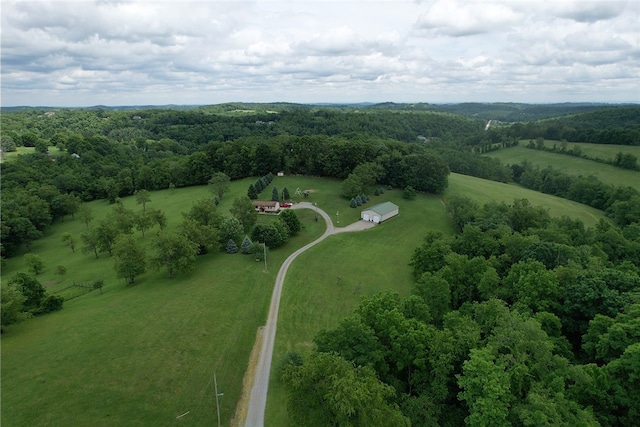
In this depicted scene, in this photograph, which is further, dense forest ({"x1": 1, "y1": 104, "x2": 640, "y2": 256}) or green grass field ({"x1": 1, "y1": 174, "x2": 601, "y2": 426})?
dense forest ({"x1": 1, "y1": 104, "x2": 640, "y2": 256})

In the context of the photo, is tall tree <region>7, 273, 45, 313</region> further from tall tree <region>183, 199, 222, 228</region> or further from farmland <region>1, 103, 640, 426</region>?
tall tree <region>183, 199, 222, 228</region>

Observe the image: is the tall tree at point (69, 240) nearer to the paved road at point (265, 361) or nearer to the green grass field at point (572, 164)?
the paved road at point (265, 361)

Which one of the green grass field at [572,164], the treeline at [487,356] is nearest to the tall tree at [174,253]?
the treeline at [487,356]

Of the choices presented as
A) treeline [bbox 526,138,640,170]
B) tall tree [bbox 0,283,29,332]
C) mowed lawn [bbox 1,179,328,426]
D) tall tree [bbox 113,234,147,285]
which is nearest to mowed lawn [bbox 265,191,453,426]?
mowed lawn [bbox 1,179,328,426]

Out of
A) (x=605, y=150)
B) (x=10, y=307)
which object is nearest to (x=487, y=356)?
(x=10, y=307)

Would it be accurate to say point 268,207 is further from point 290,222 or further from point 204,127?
point 204,127

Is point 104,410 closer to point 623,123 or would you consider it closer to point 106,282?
point 106,282
